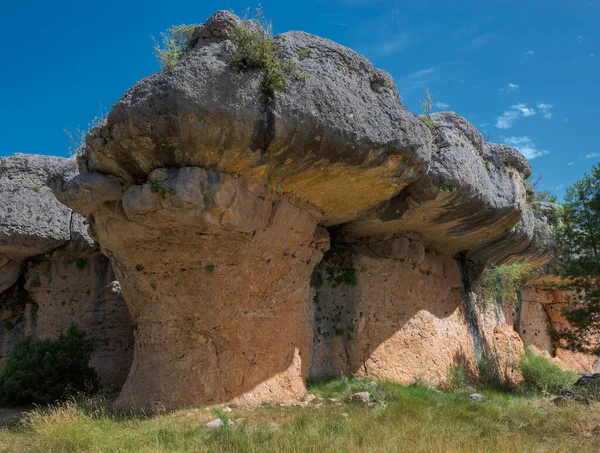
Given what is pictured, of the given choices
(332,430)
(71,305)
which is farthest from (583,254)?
(71,305)

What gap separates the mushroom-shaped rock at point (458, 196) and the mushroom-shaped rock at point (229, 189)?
0.74 meters

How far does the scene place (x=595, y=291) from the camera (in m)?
11.5

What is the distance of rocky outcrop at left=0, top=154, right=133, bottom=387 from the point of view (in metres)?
10.4

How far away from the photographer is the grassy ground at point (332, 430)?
5.66 meters

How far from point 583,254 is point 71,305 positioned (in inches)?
451

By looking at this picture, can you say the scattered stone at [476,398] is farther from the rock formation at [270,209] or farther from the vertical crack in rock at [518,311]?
the vertical crack in rock at [518,311]

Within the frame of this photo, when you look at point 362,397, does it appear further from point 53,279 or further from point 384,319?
point 53,279

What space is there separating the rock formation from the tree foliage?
2.54 metres

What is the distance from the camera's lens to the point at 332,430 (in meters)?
6.18

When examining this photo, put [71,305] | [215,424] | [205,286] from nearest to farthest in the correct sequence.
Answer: [215,424], [205,286], [71,305]

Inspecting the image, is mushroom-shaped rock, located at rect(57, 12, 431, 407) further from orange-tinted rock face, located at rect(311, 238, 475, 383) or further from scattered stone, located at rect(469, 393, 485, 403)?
scattered stone, located at rect(469, 393, 485, 403)

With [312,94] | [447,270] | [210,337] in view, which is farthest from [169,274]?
[447,270]

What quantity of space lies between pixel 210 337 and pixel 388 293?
4.07 metres

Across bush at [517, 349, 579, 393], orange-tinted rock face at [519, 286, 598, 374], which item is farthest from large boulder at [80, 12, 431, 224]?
orange-tinted rock face at [519, 286, 598, 374]
